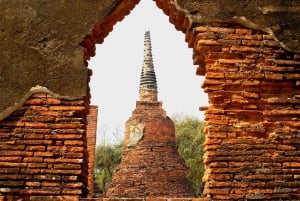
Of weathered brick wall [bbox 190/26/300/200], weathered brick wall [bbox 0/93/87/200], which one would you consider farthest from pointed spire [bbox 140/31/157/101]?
weathered brick wall [bbox 0/93/87/200]

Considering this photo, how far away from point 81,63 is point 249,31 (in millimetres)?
1820

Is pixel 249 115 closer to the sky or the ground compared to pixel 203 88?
closer to the ground

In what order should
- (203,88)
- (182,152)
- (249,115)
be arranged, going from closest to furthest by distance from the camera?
(249,115) → (203,88) → (182,152)

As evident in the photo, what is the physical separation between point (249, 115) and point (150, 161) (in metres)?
10.6

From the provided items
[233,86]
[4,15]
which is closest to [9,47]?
[4,15]

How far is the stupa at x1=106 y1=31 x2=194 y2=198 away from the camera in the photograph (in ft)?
45.9

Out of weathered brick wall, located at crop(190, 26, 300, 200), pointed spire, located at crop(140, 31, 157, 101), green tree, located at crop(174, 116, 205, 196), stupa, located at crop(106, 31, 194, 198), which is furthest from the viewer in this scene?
green tree, located at crop(174, 116, 205, 196)

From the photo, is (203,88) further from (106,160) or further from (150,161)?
(106,160)

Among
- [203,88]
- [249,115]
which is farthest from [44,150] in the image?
[249,115]

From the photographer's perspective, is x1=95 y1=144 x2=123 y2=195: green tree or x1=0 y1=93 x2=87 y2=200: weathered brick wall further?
x1=95 y1=144 x2=123 y2=195: green tree

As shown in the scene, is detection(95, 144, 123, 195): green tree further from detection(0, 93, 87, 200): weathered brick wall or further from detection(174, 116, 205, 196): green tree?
detection(0, 93, 87, 200): weathered brick wall

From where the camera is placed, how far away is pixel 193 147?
2838 cm

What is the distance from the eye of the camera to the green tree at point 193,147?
25227mm

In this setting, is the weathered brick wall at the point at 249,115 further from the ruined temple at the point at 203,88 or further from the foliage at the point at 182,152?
the foliage at the point at 182,152
